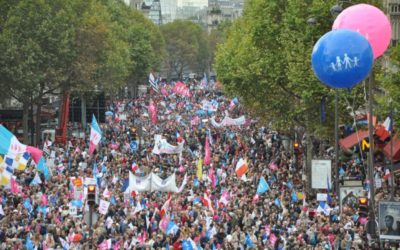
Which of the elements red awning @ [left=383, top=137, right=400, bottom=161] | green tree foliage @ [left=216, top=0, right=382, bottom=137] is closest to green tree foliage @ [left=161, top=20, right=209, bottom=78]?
green tree foliage @ [left=216, top=0, right=382, bottom=137]

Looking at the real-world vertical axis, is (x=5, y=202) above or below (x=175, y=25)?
below

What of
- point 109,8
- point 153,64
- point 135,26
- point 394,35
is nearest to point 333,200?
point 394,35

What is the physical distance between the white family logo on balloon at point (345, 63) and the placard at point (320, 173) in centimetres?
1500

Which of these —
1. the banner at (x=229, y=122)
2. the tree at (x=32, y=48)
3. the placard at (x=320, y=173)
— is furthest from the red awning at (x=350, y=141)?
the tree at (x=32, y=48)

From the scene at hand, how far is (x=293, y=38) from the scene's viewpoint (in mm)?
46781

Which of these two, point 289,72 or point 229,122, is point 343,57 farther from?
point 229,122

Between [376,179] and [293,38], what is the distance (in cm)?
829

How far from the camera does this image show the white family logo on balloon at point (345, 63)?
2370cm

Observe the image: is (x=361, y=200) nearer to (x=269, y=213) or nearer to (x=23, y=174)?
(x=269, y=213)

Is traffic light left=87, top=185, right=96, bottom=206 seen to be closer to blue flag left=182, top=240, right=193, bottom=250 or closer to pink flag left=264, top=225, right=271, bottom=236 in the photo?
blue flag left=182, top=240, right=193, bottom=250

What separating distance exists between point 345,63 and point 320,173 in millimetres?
15564

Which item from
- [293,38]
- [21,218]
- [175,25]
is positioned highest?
[175,25]

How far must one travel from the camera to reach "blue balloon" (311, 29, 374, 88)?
77.5ft

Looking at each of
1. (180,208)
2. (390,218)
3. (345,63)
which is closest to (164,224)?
(180,208)
